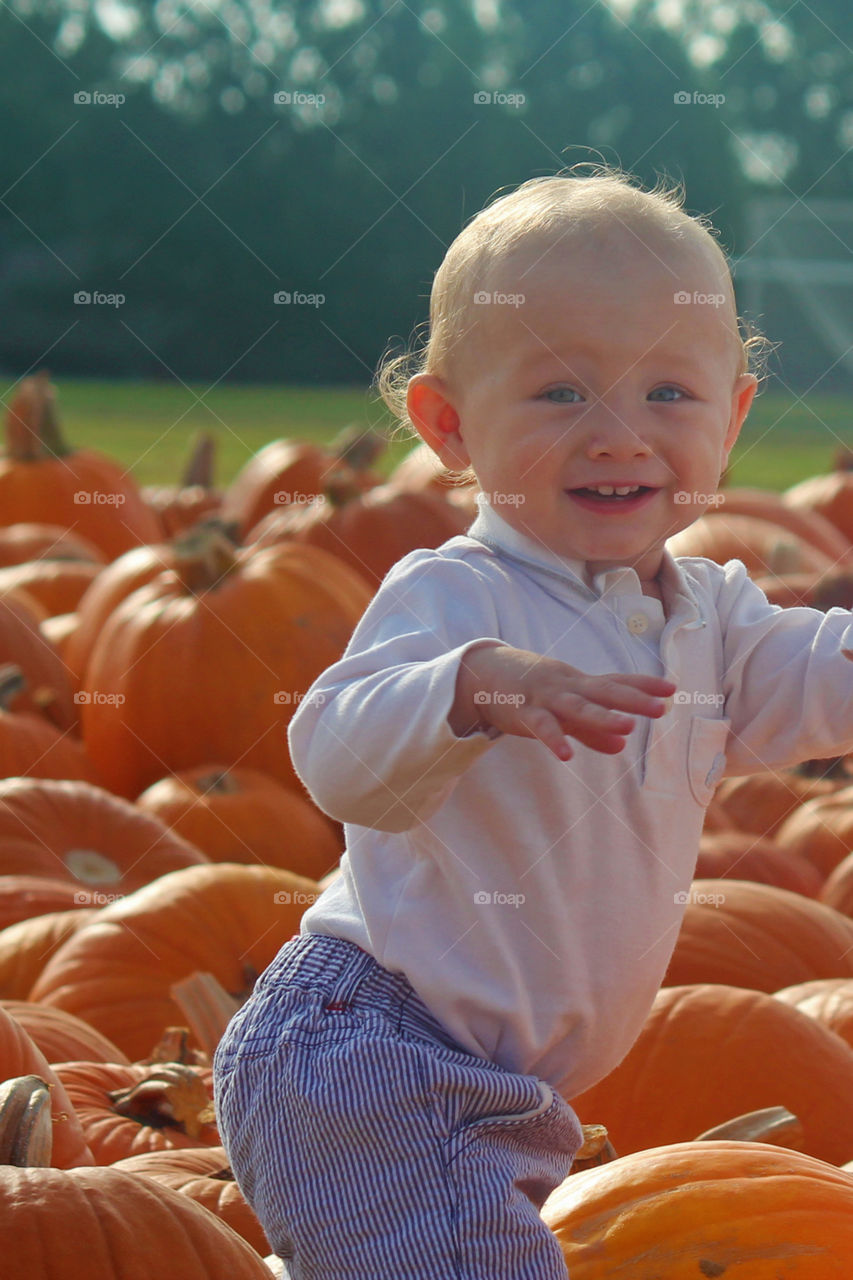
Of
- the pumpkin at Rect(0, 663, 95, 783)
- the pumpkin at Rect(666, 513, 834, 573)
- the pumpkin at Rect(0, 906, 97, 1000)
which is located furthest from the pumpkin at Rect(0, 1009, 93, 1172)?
the pumpkin at Rect(666, 513, 834, 573)

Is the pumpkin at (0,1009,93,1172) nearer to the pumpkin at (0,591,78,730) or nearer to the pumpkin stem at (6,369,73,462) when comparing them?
Answer: the pumpkin at (0,591,78,730)

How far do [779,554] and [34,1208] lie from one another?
3.17 metres

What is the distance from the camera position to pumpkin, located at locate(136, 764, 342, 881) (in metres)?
3.13

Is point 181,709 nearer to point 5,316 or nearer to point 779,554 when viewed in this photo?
point 779,554

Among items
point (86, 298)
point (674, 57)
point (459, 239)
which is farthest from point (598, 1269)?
point (674, 57)

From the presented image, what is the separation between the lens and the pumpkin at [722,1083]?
203cm

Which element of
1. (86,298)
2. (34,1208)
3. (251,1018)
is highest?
(86,298)

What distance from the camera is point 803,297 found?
73.2 feet

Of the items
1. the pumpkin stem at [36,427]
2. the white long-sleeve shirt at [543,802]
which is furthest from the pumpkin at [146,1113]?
the pumpkin stem at [36,427]

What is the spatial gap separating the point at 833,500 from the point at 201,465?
2.31 meters

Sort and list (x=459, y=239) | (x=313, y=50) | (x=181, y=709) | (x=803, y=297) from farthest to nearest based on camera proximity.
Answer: (x=313, y=50), (x=803, y=297), (x=181, y=709), (x=459, y=239)

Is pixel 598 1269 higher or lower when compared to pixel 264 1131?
lower

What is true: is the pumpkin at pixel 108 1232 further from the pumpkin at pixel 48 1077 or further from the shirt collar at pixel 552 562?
the shirt collar at pixel 552 562

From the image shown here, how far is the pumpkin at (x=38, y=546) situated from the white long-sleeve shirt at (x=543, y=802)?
338cm
